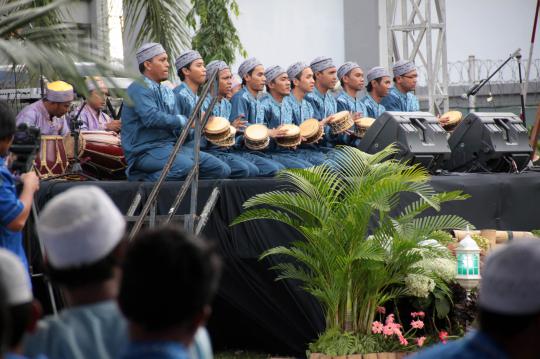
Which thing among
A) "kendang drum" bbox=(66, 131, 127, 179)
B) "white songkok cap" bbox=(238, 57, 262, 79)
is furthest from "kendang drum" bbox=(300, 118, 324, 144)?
"kendang drum" bbox=(66, 131, 127, 179)

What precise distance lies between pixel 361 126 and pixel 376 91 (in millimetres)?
1676

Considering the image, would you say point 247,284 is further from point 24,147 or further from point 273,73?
point 273,73

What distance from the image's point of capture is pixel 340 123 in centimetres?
1052

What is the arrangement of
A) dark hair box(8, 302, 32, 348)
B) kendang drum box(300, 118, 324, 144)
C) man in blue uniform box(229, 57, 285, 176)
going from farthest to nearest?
man in blue uniform box(229, 57, 285, 176)
kendang drum box(300, 118, 324, 144)
dark hair box(8, 302, 32, 348)

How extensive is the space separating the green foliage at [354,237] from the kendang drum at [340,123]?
2730 mm

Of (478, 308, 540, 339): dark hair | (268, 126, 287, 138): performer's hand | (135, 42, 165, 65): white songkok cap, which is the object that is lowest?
(268, 126, 287, 138): performer's hand

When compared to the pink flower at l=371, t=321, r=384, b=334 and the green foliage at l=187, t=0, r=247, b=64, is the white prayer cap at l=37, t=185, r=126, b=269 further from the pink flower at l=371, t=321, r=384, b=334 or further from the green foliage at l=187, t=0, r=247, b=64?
the green foliage at l=187, t=0, r=247, b=64

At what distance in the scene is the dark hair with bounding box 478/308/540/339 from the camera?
2555mm

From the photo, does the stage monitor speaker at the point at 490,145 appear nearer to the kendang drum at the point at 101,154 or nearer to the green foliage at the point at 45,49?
the kendang drum at the point at 101,154

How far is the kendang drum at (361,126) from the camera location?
Result: 35.5 ft

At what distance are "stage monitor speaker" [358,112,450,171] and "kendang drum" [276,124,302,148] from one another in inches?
23.1

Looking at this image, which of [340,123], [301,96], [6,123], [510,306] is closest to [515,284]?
[510,306]

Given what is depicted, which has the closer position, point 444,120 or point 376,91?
point 444,120

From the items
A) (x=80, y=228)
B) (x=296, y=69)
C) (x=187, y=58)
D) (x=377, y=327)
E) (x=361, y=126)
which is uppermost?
(x=80, y=228)
